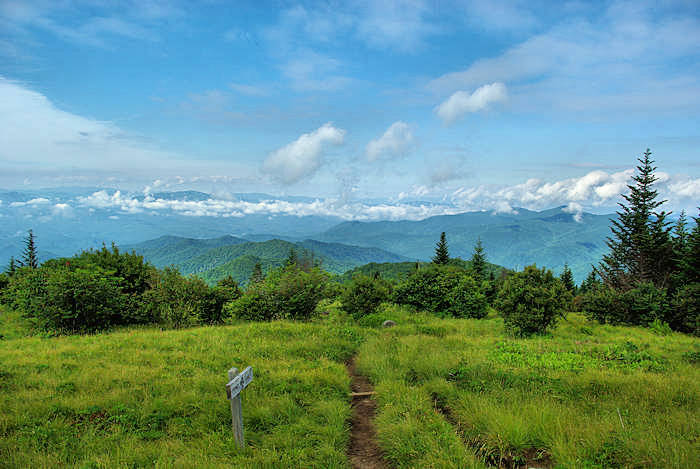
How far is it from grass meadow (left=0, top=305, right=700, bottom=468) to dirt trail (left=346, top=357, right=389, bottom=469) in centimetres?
20

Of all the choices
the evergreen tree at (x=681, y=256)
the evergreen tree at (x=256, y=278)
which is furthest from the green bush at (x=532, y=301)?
the evergreen tree at (x=256, y=278)

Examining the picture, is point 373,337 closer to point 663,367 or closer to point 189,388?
point 189,388

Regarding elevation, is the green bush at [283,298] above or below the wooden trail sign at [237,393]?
below

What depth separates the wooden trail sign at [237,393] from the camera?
4.45 m

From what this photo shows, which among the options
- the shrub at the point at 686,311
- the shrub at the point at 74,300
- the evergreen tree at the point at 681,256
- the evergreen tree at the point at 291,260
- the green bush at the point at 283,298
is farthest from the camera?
the evergreen tree at the point at 681,256

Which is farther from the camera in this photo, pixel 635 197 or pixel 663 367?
pixel 635 197

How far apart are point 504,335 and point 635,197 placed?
3414cm

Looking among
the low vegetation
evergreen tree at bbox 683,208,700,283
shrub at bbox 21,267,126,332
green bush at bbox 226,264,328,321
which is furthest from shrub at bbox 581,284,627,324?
shrub at bbox 21,267,126,332

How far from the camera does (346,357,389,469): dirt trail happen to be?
5.15 metres

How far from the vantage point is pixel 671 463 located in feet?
13.4

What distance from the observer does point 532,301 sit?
13.5 metres

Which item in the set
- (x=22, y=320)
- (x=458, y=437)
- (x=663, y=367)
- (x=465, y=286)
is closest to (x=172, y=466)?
(x=458, y=437)

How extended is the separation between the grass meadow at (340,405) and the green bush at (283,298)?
548 centimetres

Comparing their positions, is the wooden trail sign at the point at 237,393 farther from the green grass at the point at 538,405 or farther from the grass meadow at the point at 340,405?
the green grass at the point at 538,405
